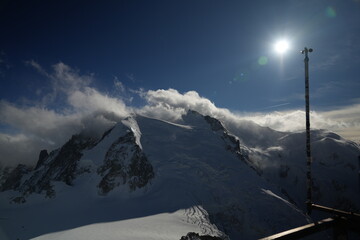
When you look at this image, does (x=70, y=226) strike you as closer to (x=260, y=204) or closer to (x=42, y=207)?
(x=42, y=207)

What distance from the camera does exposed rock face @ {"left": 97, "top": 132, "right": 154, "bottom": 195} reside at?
288 ft

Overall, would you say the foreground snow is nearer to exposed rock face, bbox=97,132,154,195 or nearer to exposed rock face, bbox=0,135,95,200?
exposed rock face, bbox=97,132,154,195

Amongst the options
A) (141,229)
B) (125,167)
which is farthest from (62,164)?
(141,229)

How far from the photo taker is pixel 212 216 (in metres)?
76.8

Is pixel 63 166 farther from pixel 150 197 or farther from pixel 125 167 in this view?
pixel 150 197

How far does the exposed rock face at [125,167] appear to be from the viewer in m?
87.7

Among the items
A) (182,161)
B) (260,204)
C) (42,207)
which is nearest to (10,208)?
(42,207)

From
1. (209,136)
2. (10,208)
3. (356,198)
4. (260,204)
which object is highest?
(209,136)

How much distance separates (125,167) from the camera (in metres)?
93.2

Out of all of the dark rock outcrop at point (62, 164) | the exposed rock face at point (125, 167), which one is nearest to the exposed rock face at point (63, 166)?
the dark rock outcrop at point (62, 164)

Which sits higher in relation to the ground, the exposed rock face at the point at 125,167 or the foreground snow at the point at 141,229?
the exposed rock face at the point at 125,167

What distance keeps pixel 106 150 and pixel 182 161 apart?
1241 inches

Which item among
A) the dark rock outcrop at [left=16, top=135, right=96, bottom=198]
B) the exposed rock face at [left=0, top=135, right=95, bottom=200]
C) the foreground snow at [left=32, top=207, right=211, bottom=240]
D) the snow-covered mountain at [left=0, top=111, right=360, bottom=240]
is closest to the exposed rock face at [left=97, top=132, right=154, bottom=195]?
the snow-covered mountain at [left=0, top=111, right=360, bottom=240]

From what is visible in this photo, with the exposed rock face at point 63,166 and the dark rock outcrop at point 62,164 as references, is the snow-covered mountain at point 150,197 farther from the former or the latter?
the dark rock outcrop at point 62,164
